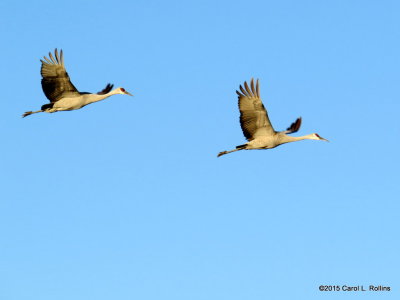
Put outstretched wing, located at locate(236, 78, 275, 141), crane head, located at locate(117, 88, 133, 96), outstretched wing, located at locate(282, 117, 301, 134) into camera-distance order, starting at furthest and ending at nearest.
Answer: crane head, located at locate(117, 88, 133, 96)
outstretched wing, located at locate(282, 117, 301, 134)
outstretched wing, located at locate(236, 78, 275, 141)

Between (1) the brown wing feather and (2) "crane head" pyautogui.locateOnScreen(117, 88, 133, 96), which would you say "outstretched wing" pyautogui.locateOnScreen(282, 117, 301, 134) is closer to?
(1) the brown wing feather

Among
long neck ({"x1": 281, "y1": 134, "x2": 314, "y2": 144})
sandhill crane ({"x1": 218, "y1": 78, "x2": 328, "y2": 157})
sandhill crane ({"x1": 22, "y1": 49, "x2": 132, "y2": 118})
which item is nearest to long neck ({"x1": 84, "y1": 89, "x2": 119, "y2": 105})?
sandhill crane ({"x1": 22, "y1": 49, "x2": 132, "y2": 118})

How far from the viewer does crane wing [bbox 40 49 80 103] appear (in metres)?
27.8

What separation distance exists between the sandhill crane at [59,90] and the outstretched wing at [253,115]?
5978 mm

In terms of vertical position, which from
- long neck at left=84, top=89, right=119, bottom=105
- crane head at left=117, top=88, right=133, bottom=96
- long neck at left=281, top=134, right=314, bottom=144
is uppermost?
crane head at left=117, top=88, right=133, bottom=96

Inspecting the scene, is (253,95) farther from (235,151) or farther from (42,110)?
(42,110)

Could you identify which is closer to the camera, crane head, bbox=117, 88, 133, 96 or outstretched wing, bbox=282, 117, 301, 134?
outstretched wing, bbox=282, 117, 301, 134

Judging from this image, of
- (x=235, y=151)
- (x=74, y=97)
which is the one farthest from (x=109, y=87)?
(x=235, y=151)

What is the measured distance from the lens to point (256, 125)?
26797 millimetres

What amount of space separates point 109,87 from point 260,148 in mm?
7090

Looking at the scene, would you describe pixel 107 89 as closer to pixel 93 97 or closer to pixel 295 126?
pixel 93 97

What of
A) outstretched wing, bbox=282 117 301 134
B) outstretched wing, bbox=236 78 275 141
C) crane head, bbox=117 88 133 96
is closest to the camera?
outstretched wing, bbox=236 78 275 141

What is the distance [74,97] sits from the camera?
93.0 ft

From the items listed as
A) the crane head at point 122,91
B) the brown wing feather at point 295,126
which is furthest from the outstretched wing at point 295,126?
the crane head at point 122,91
